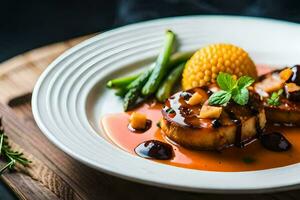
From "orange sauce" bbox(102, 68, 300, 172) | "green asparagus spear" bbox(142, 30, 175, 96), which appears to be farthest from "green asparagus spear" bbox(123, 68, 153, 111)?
"orange sauce" bbox(102, 68, 300, 172)

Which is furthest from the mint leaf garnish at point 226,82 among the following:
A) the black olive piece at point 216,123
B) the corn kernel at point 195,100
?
the black olive piece at point 216,123

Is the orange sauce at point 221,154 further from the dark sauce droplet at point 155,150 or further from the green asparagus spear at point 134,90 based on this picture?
the green asparagus spear at point 134,90

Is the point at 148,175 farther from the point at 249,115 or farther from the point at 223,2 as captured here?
the point at 223,2

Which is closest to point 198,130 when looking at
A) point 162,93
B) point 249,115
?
point 249,115

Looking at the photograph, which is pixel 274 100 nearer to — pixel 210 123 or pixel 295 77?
pixel 295 77

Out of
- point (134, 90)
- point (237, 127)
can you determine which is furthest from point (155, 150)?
point (134, 90)
